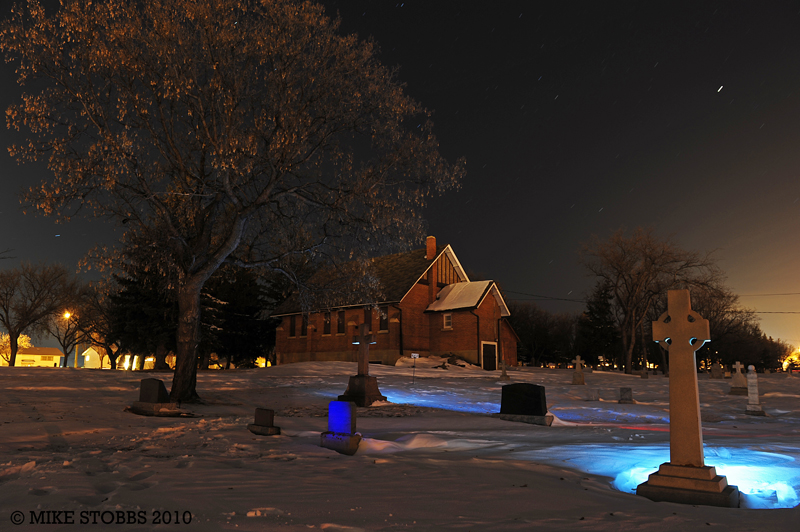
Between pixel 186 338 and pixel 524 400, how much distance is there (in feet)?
34.1

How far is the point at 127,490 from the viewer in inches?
202

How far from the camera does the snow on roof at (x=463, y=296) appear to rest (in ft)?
130

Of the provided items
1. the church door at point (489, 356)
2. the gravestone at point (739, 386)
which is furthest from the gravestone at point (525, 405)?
the church door at point (489, 356)

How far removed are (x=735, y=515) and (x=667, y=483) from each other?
0.92 meters

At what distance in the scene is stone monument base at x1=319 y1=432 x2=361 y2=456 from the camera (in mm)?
8219

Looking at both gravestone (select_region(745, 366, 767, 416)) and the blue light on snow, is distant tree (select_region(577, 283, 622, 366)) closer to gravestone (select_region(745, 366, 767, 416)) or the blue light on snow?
gravestone (select_region(745, 366, 767, 416))

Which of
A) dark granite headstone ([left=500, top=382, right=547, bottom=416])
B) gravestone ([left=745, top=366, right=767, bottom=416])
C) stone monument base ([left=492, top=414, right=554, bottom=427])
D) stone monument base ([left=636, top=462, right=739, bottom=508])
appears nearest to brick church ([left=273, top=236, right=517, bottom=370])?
gravestone ([left=745, top=366, right=767, bottom=416])

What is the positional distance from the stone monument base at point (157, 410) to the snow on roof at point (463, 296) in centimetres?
2773

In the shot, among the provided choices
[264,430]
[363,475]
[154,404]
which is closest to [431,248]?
[154,404]

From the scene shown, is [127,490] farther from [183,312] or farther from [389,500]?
[183,312]

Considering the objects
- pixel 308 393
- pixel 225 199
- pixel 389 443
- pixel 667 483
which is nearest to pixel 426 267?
pixel 308 393

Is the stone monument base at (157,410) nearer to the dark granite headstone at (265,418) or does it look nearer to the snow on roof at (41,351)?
the dark granite headstone at (265,418)

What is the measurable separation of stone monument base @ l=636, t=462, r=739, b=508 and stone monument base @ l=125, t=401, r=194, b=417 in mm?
11009

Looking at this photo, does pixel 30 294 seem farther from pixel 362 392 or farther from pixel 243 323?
pixel 362 392
